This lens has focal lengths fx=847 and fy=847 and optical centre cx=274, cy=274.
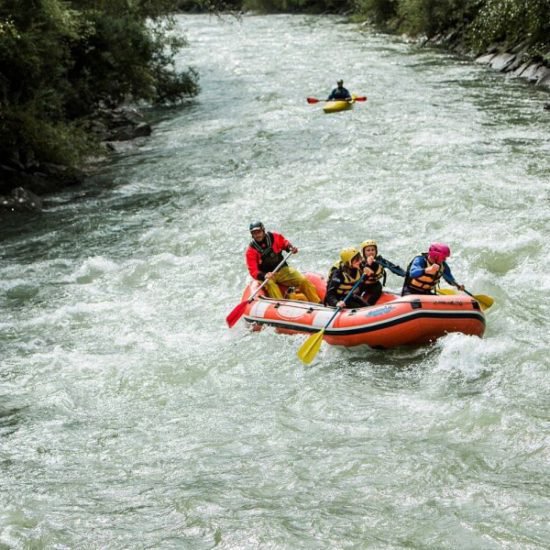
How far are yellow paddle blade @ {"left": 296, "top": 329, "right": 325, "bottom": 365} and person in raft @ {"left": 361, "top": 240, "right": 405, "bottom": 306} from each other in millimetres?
903

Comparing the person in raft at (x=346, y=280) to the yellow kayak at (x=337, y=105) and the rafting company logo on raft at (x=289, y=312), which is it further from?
the yellow kayak at (x=337, y=105)

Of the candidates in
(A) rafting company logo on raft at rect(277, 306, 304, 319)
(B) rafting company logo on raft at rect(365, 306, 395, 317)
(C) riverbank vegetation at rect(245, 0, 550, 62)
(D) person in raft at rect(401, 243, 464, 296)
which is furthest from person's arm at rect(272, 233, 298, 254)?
(C) riverbank vegetation at rect(245, 0, 550, 62)

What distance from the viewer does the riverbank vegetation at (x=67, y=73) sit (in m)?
14.9

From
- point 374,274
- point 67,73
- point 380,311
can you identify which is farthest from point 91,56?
point 380,311

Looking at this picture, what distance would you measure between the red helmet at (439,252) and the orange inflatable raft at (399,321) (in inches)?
17.4

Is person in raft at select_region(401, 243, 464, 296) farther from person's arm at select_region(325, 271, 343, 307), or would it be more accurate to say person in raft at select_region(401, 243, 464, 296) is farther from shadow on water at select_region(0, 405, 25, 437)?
shadow on water at select_region(0, 405, 25, 437)

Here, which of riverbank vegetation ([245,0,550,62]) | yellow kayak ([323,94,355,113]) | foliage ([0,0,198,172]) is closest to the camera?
foliage ([0,0,198,172])

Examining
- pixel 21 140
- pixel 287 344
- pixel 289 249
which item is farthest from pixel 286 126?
pixel 287 344

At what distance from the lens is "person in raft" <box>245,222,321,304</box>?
10.2 meters

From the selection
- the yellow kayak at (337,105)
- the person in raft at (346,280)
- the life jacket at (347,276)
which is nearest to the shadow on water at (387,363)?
the person in raft at (346,280)

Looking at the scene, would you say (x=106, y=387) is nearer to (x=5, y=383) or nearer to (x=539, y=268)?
(x=5, y=383)

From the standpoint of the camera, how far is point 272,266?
10406 millimetres

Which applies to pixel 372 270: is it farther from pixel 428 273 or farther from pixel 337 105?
pixel 337 105

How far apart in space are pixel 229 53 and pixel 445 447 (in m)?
28.8
